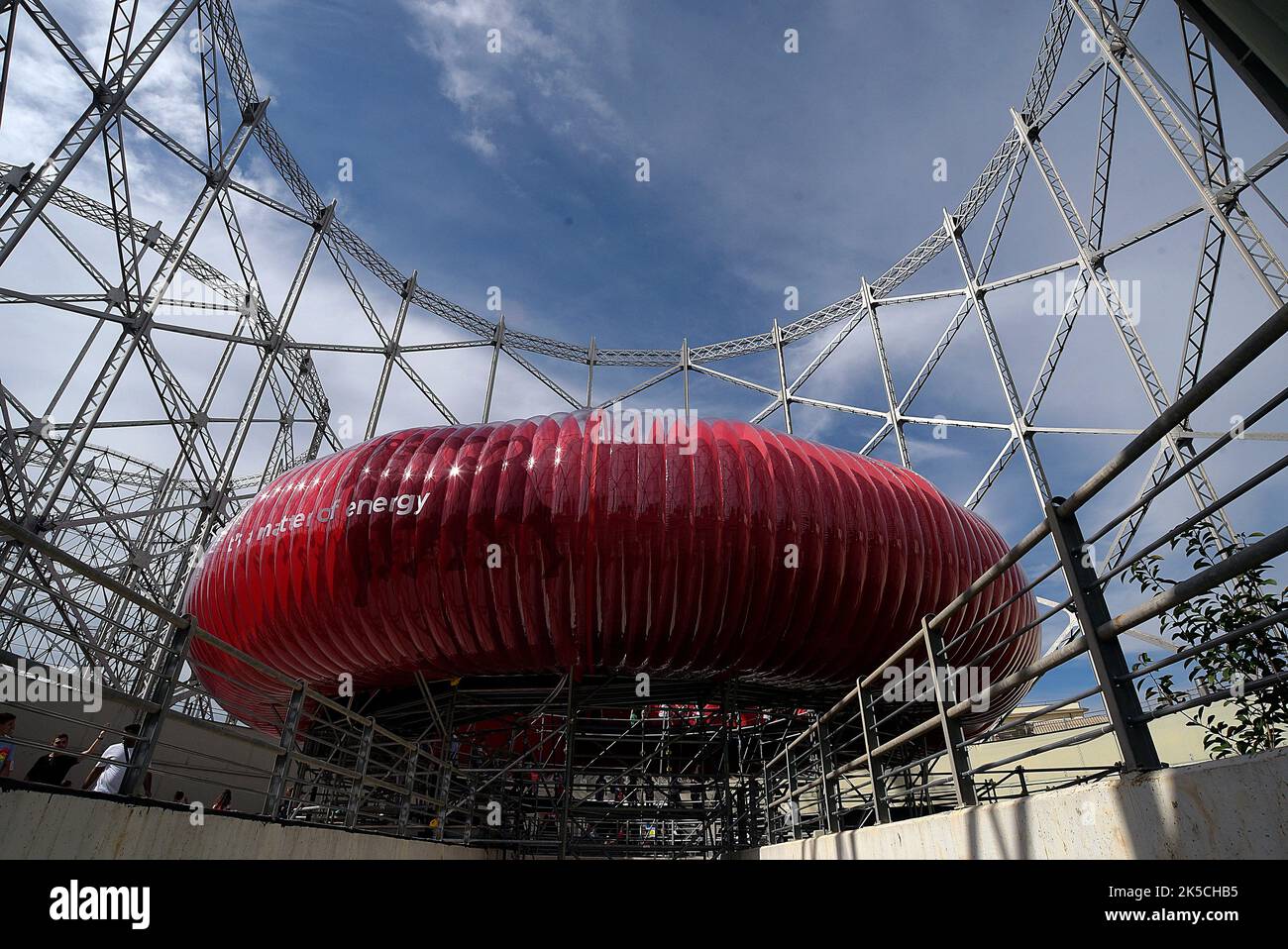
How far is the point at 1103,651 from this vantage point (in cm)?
187

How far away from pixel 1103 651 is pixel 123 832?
2.91m

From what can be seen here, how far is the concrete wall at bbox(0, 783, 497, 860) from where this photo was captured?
5.95 feet

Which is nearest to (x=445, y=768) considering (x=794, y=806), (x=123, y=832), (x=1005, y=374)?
(x=794, y=806)

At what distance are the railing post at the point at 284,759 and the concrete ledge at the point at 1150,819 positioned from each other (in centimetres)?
294

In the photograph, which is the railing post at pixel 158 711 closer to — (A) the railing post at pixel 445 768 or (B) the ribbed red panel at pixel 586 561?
(B) the ribbed red panel at pixel 586 561

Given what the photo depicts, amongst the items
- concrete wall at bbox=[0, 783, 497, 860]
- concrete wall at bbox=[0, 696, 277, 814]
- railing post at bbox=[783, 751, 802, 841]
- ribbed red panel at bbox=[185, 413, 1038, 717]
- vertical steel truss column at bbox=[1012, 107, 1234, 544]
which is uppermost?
vertical steel truss column at bbox=[1012, 107, 1234, 544]

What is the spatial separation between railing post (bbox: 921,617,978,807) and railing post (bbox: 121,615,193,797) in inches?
112

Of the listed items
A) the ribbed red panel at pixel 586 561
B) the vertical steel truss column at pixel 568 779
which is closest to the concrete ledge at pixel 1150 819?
the ribbed red panel at pixel 586 561

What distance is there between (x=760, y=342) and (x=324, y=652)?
598 inches

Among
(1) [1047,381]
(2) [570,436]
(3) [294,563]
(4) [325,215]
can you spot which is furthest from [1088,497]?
(4) [325,215]

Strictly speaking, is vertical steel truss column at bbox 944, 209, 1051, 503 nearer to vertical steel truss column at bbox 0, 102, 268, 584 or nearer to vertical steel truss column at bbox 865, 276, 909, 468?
vertical steel truss column at bbox 865, 276, 909, 468

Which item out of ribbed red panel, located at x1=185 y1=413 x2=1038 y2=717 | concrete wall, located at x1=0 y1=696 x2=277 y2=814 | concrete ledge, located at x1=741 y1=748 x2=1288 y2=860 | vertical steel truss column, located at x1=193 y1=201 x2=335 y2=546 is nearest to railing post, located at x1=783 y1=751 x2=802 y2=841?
ribbed red panel, located at x1=185 y1=413 x2=1038 y2=717

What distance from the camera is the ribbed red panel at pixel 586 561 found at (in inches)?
221
